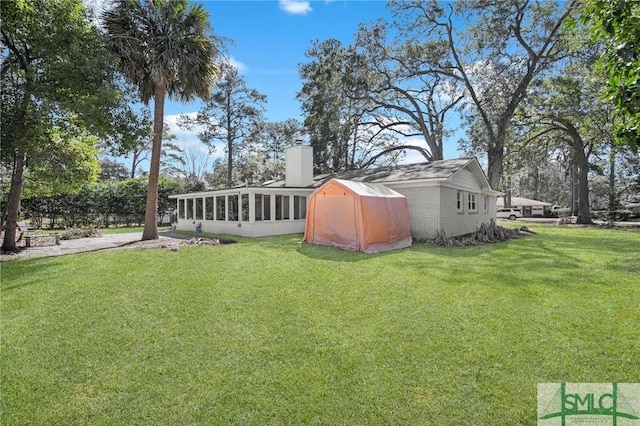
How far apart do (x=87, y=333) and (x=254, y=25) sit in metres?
8.45

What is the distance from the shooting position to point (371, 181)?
14.1 meters

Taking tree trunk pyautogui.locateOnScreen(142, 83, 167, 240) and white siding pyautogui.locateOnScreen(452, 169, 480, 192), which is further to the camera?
A: white siding pyautogui.locateOnScreen(452, 169, 480, 192)

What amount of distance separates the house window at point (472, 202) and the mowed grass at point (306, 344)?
8.49 metres

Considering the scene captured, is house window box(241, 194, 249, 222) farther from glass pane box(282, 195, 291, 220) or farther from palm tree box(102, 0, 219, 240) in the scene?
palm tree box(102, 0, 219, 240)

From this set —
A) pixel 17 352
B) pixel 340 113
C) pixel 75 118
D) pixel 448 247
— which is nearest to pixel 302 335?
pixel 17 352

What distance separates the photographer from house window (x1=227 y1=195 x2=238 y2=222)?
47.2ft

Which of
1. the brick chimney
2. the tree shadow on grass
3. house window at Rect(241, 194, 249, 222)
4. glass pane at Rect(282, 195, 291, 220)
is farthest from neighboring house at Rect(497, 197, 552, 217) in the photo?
the tree shadow on grass

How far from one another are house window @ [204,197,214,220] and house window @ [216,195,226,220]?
554mm

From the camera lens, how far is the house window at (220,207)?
15.2 m

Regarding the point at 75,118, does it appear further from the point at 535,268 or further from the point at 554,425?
the point at 535,268

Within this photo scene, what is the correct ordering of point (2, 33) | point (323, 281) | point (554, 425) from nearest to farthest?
point (554, 425) < point (323, 281) < point (2, 33)

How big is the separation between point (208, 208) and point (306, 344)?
13981 millimetres

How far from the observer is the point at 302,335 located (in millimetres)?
3740

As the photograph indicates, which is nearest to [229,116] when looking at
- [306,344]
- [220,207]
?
[220,207]
